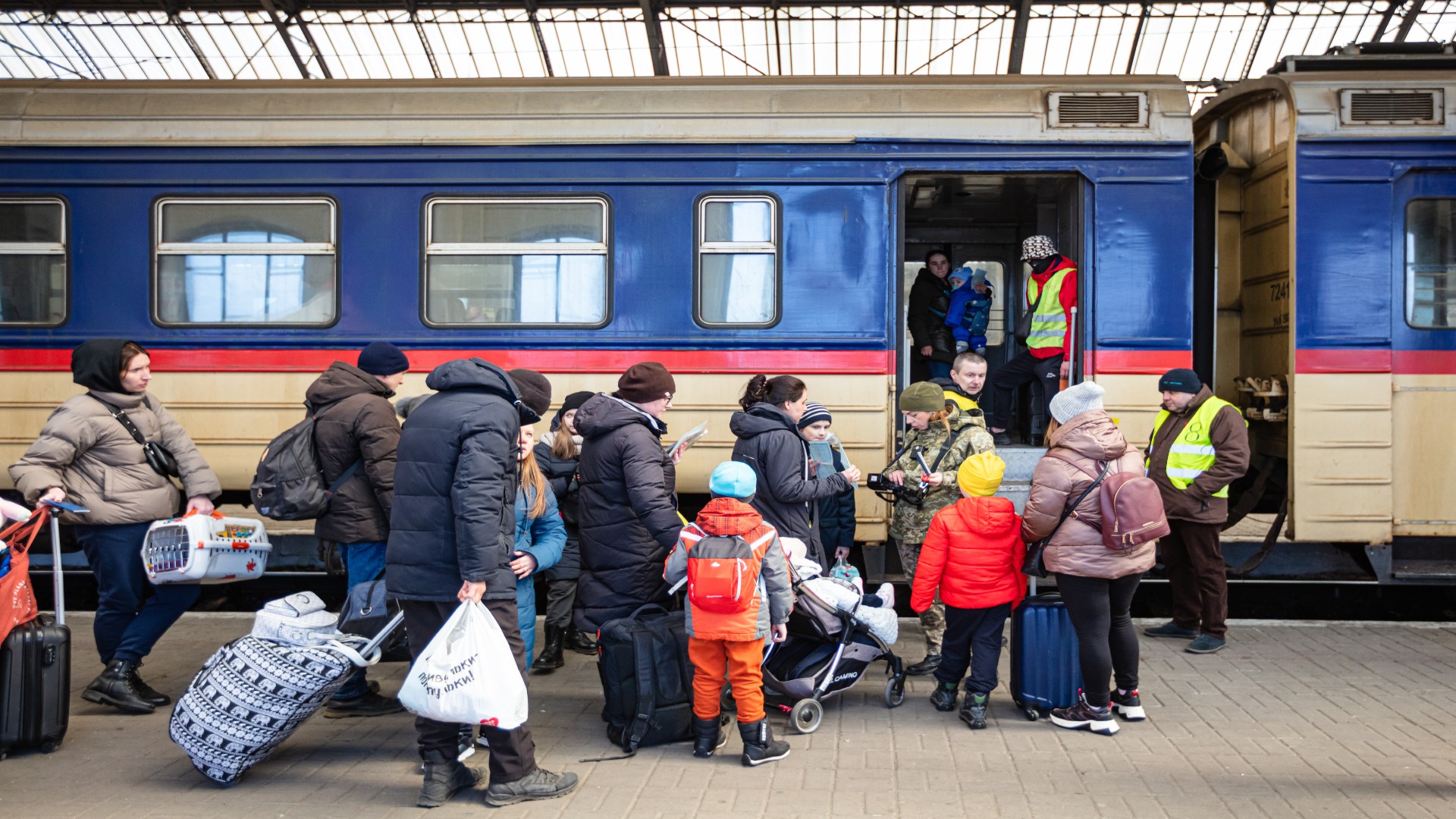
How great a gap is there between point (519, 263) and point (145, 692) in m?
3.27

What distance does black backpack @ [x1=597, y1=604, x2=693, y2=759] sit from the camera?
4.90m

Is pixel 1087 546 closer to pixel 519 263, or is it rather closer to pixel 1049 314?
pixel 1049 314

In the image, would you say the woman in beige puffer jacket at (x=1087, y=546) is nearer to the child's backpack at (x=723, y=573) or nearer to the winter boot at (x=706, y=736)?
the child's backpack at (x=723, y=573)

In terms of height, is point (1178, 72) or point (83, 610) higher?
point (1178, 72)

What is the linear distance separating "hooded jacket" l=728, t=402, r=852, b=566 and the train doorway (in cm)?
315

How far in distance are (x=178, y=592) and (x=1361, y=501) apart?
22.7 feet

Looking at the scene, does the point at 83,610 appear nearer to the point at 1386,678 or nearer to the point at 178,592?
the point at 178,592

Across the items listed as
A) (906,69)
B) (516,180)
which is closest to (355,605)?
(516,180)

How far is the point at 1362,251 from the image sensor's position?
7.07 metres

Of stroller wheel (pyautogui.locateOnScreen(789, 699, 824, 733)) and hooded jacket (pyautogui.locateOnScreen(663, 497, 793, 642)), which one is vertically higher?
hooded jacket (pyautogui.locateOnScreen(663, 497, 793, 642))

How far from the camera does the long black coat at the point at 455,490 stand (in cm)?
414

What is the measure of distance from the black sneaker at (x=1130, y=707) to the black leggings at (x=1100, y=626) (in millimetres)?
88

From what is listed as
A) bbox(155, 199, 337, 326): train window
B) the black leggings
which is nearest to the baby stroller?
the black leggings

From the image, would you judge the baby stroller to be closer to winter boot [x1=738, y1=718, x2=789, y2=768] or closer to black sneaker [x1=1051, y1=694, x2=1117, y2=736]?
winter boot [x1=738, y1=718, x2=789, y2=768]
